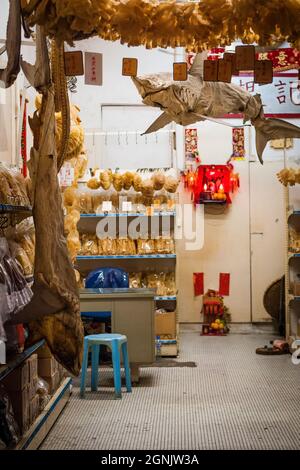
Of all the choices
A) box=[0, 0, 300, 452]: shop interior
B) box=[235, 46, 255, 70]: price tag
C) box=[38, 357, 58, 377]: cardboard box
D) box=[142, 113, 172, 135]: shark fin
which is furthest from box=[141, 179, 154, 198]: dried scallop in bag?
box=[235, 46, 255, 70]: price tag

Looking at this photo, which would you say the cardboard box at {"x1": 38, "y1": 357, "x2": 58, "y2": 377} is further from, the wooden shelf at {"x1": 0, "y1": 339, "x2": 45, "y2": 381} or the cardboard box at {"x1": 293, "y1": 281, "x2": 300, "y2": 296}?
the cardboard box at {"x1": 293, "y1": 281, "x2": 300, "y2": 296}

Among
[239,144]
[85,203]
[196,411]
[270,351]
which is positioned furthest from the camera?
[239,144]

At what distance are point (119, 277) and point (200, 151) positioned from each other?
3.73 m

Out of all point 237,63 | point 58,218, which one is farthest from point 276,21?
point 58,218

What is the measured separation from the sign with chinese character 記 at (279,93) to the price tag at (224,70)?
6214mm

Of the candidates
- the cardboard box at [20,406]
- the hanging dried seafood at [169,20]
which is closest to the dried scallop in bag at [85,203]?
the cardboard box at [20,406]

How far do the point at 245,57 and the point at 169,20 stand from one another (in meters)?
0.60

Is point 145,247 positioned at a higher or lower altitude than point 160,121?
lower

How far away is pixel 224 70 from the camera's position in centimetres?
366

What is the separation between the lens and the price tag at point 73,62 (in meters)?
3.32

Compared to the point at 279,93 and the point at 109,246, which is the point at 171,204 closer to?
the point at 109,246

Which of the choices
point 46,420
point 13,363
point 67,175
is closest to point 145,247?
point 67,175

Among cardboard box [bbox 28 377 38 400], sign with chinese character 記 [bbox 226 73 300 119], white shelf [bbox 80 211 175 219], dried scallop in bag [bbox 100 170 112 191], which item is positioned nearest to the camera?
cardboard box [bbox 28 377 38 400]

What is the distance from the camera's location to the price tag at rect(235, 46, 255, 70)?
3465 mm
